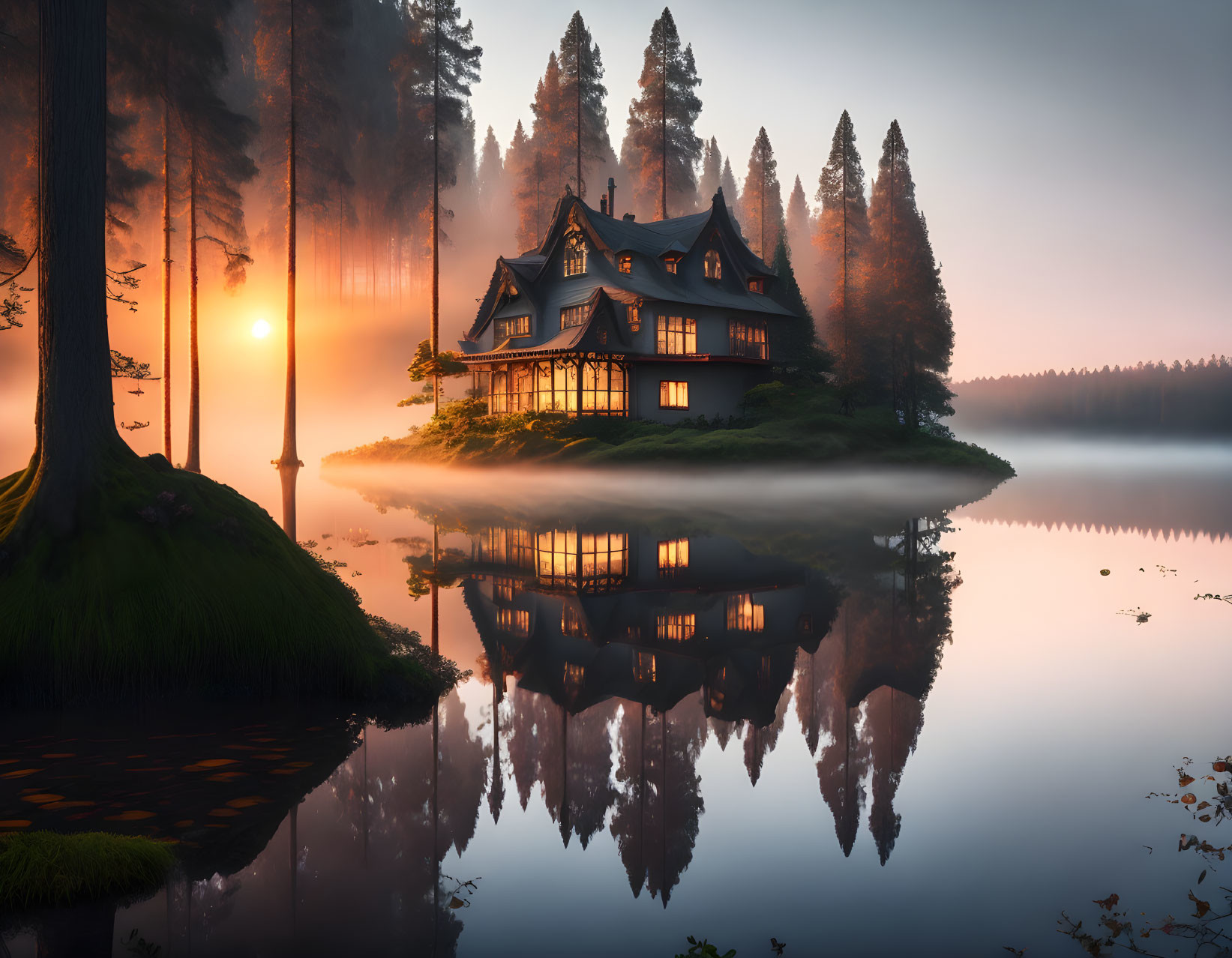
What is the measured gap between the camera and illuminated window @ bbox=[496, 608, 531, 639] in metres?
10.5

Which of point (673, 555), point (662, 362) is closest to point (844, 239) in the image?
point (662, 362)

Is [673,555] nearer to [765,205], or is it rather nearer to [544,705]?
[544,705]

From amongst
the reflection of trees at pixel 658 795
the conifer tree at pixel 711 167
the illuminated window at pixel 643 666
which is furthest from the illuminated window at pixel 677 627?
the conifer tree at pixel 711 167

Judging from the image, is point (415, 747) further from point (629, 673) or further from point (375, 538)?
point (375, 538)

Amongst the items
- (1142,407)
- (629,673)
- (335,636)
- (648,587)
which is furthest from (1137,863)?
(1142,407)

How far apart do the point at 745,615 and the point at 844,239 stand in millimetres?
53355

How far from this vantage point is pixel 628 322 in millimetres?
45719

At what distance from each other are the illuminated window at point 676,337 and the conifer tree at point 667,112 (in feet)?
48.1

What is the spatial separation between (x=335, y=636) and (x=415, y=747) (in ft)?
6.16

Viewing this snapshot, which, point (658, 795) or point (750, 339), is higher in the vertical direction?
point (750, 339)

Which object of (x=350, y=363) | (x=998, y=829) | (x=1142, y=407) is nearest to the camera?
(x=998, y=829)

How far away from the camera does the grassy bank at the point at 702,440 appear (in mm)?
39031

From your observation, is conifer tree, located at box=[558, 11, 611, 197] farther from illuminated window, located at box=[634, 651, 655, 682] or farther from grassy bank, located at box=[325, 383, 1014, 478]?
illuminated window, located at box=[634, 651, 655, 682]

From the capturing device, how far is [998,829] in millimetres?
5414
